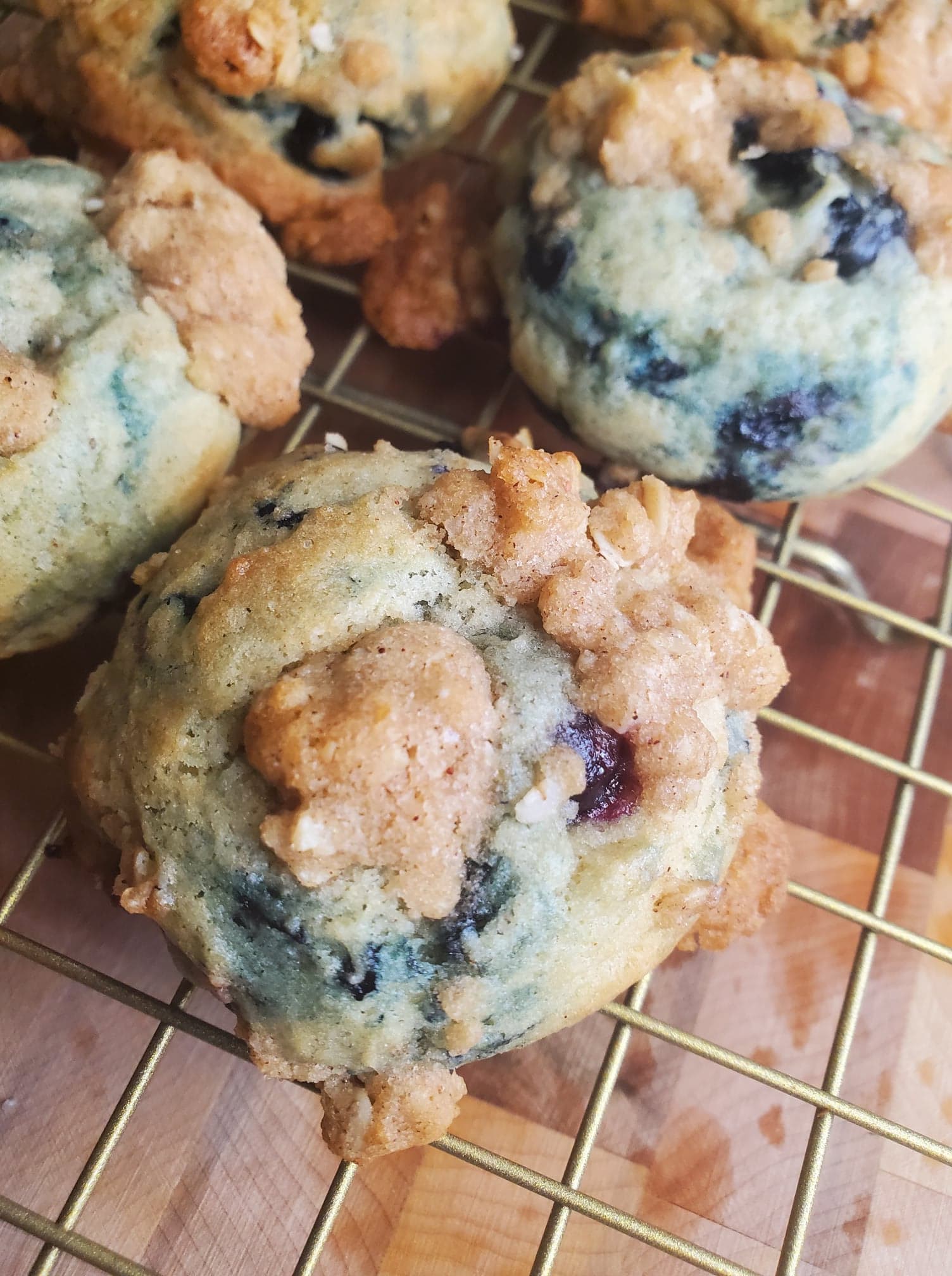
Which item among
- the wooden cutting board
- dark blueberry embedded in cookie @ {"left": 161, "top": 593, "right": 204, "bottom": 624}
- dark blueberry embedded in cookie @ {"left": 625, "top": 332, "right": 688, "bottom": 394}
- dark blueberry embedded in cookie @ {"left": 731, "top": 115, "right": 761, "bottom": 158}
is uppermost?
dark blueberry embedded in cookie @ {"left": 731, "top": 115, "right": 761, "bottom": 158}

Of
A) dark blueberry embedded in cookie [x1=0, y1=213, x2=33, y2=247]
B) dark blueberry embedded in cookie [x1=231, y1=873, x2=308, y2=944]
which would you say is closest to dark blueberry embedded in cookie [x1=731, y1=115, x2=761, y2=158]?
dark blueberry embedded in cookie [x1=0, y1=213, x2=33, y2=247]

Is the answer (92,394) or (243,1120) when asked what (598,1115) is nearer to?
(243,1120)

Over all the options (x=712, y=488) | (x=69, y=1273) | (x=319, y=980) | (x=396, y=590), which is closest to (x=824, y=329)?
(x=712, y=488)

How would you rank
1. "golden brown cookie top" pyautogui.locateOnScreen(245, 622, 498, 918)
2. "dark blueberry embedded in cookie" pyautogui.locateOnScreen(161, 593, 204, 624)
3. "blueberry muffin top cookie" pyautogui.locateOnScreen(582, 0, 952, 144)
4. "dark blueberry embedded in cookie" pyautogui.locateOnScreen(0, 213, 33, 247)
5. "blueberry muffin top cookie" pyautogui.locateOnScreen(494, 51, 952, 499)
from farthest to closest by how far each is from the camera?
"blueberry muffin top cookie" pyautogui.locateOnScreen(582, 0, 952, 144) → "blueberry muffin top cookie" pyautogui.locateOnScreen(494, 51, 952, 499) → "dark blueberry embedded in cookie" pyautogui.locateOnScreen(0, 213, 33, 247) → "dark blueberry embedded in cookie" pyautogui.locateOnScreen(161, 593, 204, 624) → "golden brown cookie top" pyautogui.locateOnScreen(245, 622, 498, 918)

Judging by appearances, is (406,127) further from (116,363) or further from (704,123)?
(116,363)

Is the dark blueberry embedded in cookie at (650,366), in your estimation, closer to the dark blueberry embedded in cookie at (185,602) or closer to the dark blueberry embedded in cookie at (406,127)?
the dark blueberry embedded in cookie at (406,127)

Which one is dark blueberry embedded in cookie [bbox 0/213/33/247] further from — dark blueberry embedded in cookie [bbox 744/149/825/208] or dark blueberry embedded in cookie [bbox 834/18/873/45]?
dark blueberry embedded in cookie [bbox 834/18/873/45]

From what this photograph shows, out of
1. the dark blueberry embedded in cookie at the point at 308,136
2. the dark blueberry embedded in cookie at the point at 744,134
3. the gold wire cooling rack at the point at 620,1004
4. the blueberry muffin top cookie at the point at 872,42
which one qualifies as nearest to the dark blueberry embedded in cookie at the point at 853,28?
the blueberry muffin top cookie at the point at 872,42
